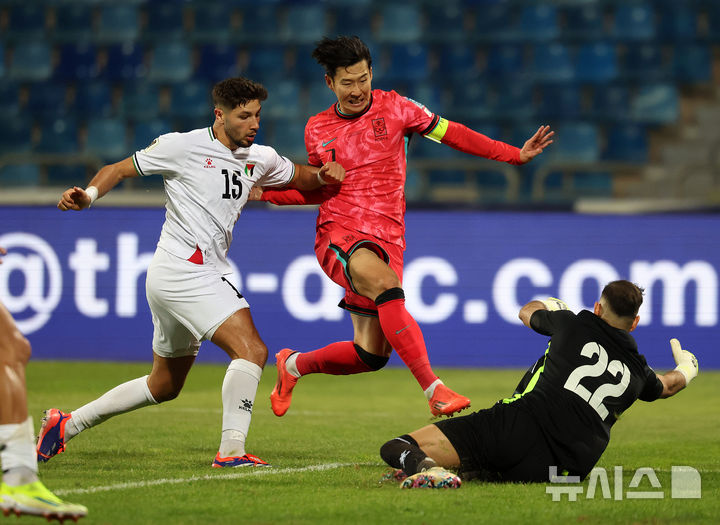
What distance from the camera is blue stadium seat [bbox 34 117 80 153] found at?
51.5 ft

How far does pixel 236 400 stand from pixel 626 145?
436 inches

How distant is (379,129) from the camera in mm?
6406

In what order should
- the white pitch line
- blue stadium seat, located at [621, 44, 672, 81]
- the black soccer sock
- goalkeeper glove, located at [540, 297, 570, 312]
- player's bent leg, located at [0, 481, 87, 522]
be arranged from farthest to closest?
1. blue stadium seat, located at [621, 44, 672, 81]
2. goalkeeper glove, located at [540, 297, 570, 312]
3. the black soccer sock
4. the white pitch line
5. player's bent leg, located at [0, 481, 87, 522]

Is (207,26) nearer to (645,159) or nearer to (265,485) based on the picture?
(645,159)

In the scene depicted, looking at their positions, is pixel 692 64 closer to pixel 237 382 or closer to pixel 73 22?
pixel 73 22

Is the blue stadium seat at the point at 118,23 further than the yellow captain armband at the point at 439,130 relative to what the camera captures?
Yes

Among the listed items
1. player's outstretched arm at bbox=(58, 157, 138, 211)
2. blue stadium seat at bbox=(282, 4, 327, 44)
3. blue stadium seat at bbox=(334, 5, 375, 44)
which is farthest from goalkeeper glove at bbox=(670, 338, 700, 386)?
blue stadium seat at bbox=(282, 4, 327, 44)

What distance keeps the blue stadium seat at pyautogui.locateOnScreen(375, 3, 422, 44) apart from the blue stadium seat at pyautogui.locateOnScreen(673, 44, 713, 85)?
3.87 m

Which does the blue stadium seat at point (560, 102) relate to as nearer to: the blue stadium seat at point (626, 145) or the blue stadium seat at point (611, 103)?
the blue stadium seat at point (611, 103)

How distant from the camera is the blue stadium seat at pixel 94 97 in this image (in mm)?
16172

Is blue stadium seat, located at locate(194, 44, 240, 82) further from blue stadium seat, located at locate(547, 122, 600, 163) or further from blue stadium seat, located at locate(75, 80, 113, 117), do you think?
blue stadium seat, located at locate(547, 122, 600, 163)

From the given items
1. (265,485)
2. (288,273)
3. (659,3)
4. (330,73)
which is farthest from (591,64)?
(265,485)

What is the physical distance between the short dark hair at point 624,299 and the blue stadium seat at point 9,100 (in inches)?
498

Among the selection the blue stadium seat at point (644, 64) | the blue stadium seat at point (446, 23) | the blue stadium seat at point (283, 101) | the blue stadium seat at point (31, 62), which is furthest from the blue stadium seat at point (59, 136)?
the blue stadium seat at point (644, 64)
